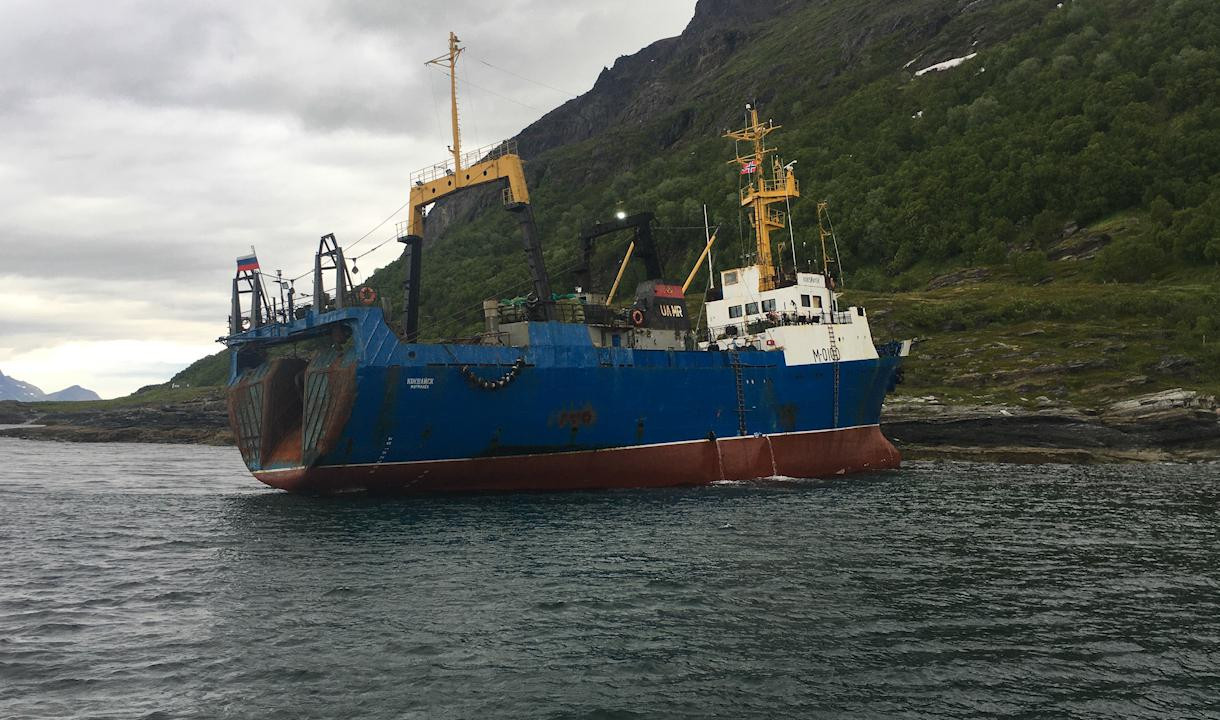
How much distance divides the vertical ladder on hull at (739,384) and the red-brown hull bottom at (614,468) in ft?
2.31

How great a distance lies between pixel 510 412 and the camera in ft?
99.8

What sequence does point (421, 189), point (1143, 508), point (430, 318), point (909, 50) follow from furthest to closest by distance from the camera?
point (909, 50) → point (430, 318) → point (421, 189) → point (1143, 508)

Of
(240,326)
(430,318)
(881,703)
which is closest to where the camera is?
(881,703)

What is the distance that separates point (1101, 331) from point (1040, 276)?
23.9m

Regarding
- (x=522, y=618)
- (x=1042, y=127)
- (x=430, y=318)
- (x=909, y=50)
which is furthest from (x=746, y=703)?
(x=909, y=50)

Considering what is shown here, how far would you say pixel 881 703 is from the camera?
10.5m

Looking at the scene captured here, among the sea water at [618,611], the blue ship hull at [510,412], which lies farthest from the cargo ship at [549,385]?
the sea water at [618,611]

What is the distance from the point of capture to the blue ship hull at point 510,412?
2883 centimetres

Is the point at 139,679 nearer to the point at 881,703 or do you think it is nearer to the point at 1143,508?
the point at 881,703

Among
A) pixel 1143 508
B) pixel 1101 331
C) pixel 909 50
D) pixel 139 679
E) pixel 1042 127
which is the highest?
pixel 909 50

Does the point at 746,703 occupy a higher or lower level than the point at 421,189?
lower

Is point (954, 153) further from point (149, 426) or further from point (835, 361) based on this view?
point (149, 426)

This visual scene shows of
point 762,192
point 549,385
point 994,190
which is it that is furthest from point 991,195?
point 549,385

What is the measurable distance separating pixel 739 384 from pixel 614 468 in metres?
7.64
